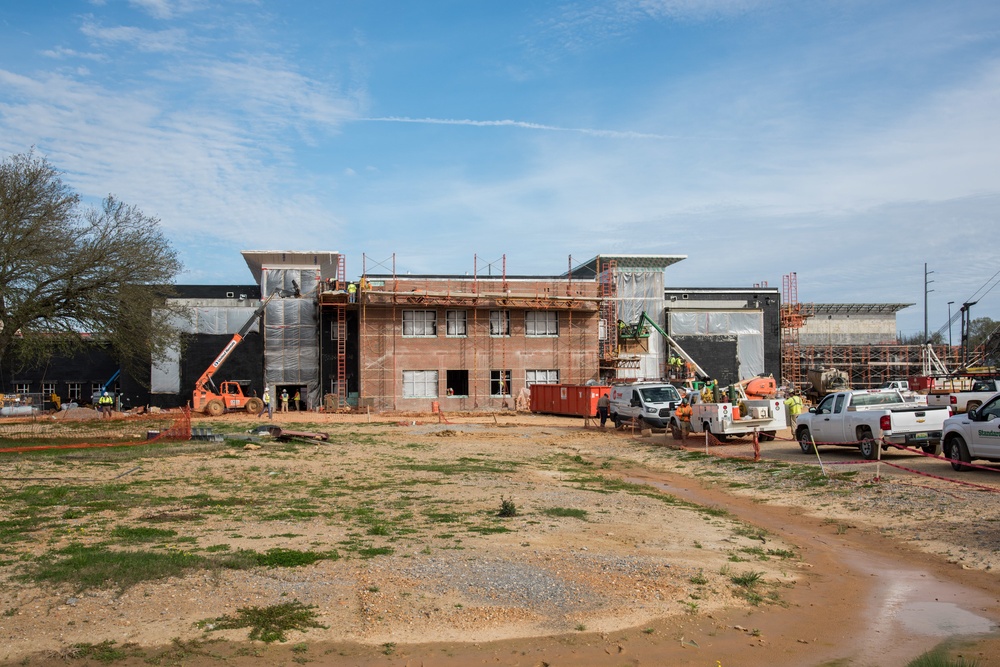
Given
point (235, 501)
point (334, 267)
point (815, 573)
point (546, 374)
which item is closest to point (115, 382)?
point (334, 267)

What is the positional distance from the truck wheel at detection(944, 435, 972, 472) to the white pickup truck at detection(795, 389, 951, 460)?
1.62 metres

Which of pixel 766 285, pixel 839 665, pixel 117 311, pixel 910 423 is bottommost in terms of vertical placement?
pixel 839 665

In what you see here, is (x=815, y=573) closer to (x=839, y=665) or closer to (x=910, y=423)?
(x=839, y=665)

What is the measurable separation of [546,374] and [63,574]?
4521cm

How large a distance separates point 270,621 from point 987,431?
1527 centimetres

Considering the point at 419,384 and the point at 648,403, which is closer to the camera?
the point at 648,403

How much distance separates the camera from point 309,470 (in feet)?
64.9

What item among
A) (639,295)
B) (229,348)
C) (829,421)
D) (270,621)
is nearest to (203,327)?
(229,348)

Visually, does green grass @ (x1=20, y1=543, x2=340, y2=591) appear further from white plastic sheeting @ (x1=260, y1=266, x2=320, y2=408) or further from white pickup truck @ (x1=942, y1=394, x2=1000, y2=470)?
white plastic sheeting @ (x1=260, y1=266, x2=320, y2=408)

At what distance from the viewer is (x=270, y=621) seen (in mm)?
8031

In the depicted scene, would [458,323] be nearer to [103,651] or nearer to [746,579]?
[746,579]

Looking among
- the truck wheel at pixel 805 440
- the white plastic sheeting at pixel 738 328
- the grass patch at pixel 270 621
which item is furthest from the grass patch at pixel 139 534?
the white plastic sheeting at pixel 738 328

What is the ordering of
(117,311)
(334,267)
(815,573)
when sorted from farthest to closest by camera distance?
(334,267), (117,311), (815,573)

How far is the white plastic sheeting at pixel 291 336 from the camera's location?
170 feet
